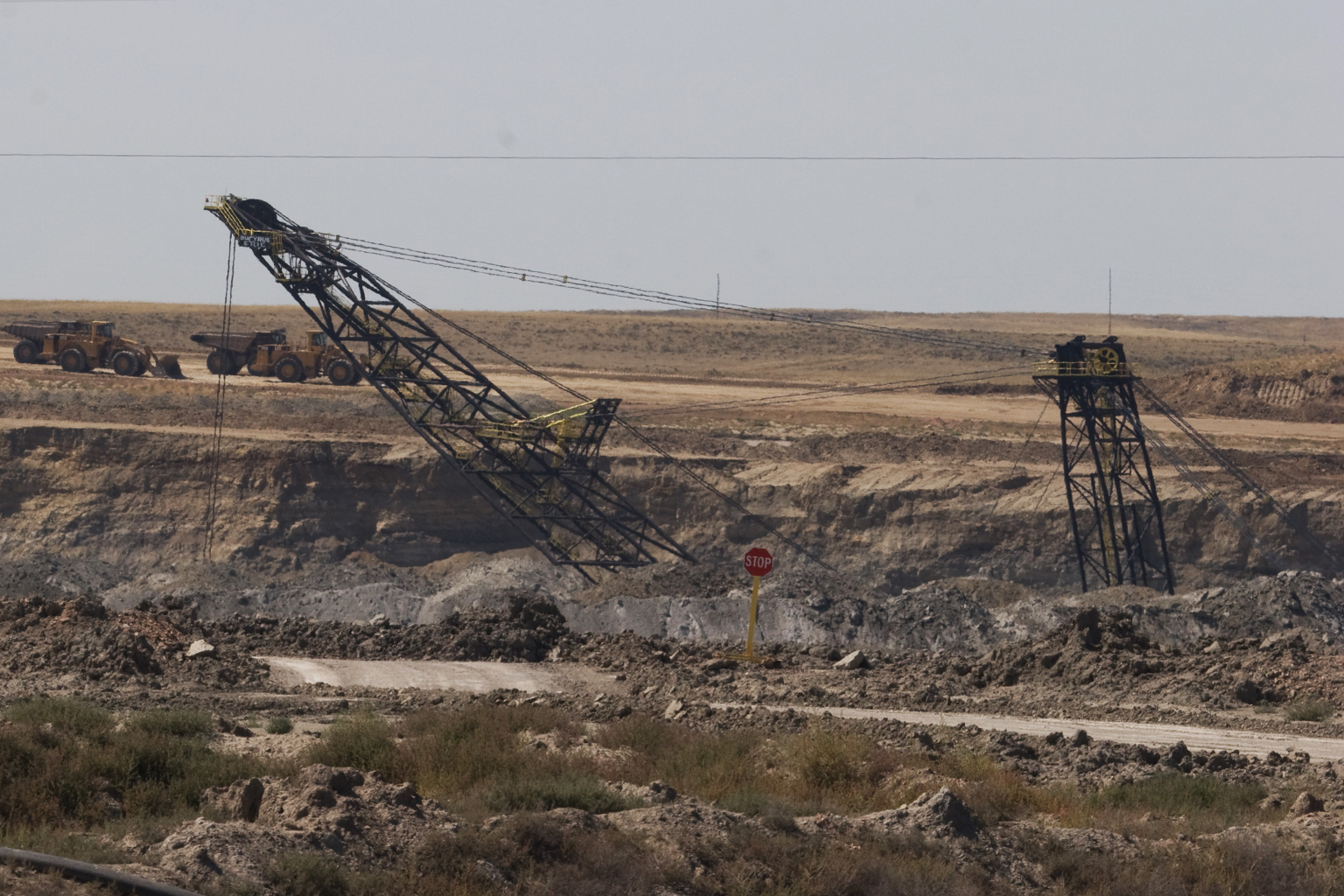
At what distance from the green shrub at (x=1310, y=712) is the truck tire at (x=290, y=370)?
44969 mm

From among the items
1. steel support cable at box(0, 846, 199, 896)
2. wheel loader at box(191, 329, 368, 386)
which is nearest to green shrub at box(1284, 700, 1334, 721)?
steel support cable at box(0, 846, 199, 896)

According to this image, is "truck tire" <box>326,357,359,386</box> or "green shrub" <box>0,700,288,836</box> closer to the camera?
"green shrub" <box>0,700,288,836</box>

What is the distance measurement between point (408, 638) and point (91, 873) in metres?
14.7

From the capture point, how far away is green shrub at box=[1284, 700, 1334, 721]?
754 inches

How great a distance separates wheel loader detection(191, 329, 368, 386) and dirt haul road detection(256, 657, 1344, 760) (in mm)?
36544

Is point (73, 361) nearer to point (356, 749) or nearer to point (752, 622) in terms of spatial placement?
point (752, 622)

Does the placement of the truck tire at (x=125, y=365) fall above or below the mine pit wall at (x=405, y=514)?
above

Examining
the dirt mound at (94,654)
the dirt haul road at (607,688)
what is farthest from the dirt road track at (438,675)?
the dirt mound at (94,654)

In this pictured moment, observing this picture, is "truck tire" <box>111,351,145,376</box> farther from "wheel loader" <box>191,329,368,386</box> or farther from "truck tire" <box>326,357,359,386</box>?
"truck tire" <box>326,357,359,386</box>

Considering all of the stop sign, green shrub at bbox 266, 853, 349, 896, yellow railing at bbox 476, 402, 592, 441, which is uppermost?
yellow railing at bbox 476, 402, 592, 441

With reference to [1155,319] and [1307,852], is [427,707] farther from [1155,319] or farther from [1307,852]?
[1155,319]

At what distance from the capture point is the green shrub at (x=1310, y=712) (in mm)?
19156

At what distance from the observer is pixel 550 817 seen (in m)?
11.2

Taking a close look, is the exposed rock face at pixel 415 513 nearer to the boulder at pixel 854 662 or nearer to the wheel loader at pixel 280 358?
the wheel loader at pixel 280 358
